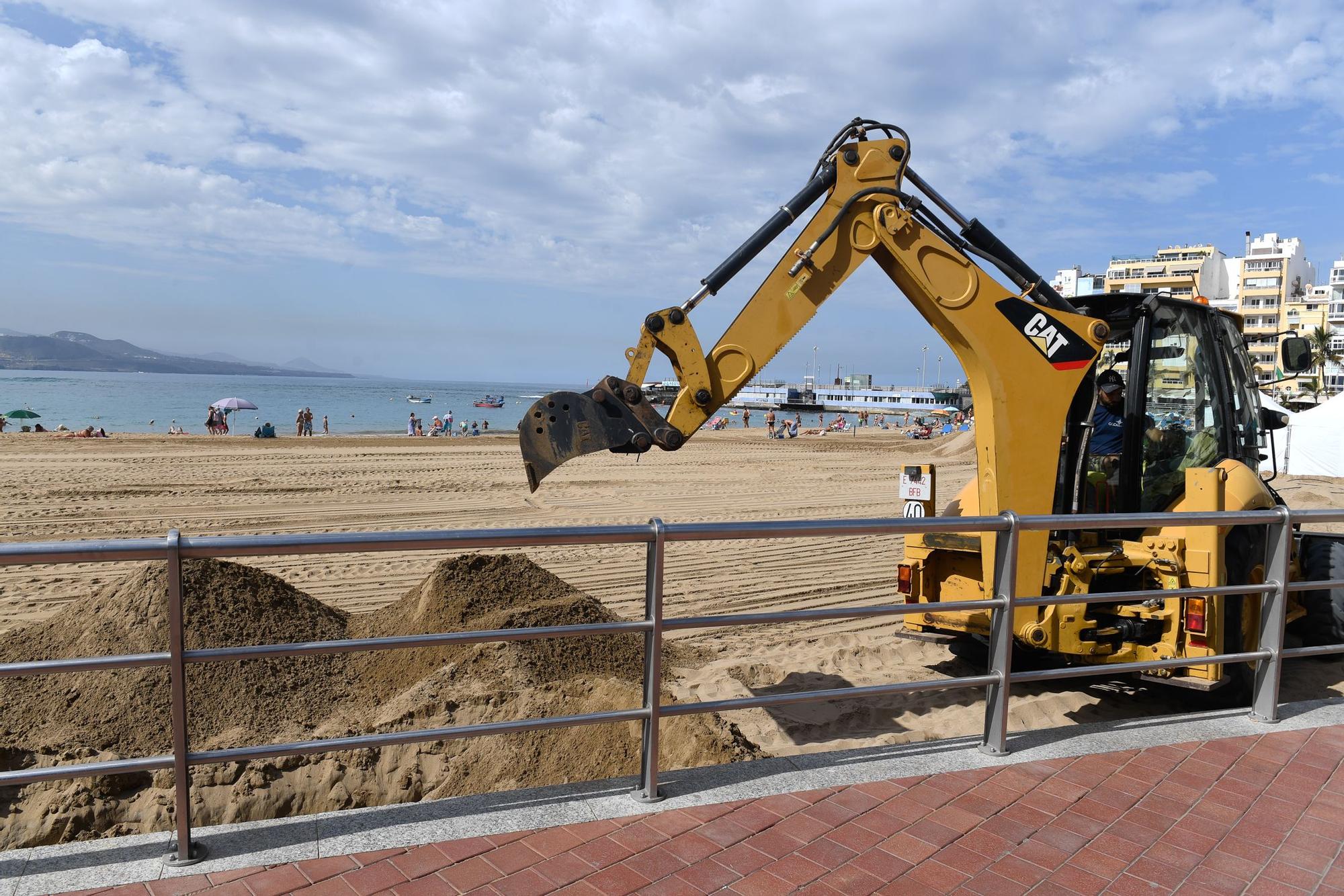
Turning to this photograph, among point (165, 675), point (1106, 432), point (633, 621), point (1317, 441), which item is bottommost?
point (165, 675)

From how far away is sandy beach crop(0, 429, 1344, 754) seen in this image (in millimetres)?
6484

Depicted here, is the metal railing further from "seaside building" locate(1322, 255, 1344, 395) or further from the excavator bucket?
"seaside building" locate(1322, 255, 1344, 395)

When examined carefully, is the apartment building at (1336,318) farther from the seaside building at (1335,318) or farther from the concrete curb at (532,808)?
the concrete curb at (532,808)

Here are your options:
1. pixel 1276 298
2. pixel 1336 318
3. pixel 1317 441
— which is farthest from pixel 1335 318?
pixel 1317 441

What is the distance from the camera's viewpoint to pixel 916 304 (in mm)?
5480

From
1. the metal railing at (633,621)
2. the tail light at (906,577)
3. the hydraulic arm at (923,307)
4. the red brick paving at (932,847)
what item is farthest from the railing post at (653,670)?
the tail light at (906,577)

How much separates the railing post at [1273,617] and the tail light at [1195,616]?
0.64 metres

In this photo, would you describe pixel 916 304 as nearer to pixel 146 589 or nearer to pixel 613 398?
pixel 613 398

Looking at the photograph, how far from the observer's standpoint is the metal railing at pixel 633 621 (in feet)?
9.00

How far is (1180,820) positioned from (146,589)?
6.44m

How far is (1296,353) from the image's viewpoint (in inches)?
242

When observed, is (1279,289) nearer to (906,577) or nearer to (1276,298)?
(1276,298)

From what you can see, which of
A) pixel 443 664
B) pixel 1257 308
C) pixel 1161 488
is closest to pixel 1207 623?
pixel 1161 488

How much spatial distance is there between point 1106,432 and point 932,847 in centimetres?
410
